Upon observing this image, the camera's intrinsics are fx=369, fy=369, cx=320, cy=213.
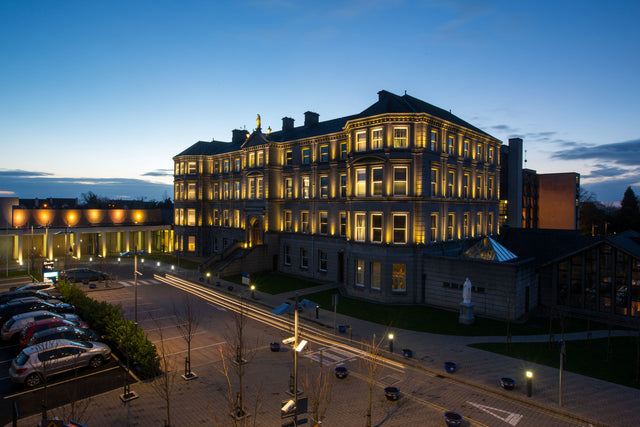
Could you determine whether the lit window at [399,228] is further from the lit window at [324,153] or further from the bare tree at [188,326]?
the bare tree at [188,326]

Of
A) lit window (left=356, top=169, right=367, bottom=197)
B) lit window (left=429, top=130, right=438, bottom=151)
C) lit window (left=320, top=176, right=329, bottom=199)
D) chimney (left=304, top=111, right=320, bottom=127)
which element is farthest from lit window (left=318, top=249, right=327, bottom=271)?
Answer: chimney (left=304, top=111, right=320, bottom=127)

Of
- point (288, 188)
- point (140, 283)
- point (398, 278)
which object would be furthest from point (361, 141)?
point (140, 283)

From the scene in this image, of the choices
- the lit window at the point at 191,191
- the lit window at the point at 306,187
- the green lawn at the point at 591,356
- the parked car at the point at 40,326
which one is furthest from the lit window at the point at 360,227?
the lit window at the point at 191,191

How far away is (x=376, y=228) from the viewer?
32.3 metres

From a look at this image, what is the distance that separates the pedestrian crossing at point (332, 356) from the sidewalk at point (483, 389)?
1.45 m

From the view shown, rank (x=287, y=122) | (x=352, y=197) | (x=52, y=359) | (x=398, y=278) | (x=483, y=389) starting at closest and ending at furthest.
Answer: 1. (x=483, y=389)
2. (x=52, y=359)
3. (x=398, y=278)
4. (x=352, y=197)
5. (x=287, y=122)

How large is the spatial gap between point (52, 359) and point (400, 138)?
90.8 feet

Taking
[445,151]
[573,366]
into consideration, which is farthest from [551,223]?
[573,366]

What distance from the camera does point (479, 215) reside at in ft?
133

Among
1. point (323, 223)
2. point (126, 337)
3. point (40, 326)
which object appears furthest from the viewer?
point (323, 223)

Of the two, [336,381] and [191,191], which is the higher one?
[191,191]

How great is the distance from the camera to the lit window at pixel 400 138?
31.7 meters

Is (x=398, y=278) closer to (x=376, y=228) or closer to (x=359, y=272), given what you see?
(x=359, y=272)

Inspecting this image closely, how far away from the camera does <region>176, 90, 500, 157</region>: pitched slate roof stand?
32812 millimetres
